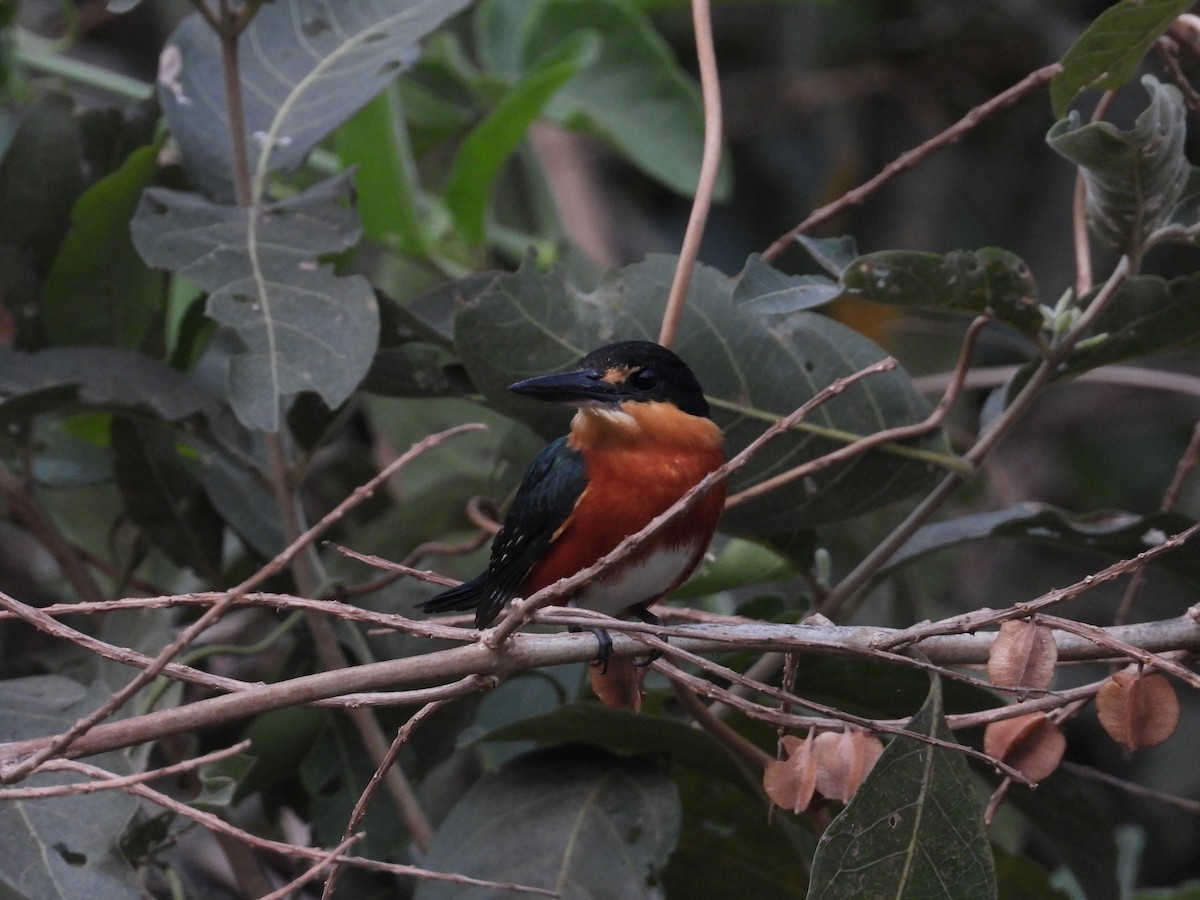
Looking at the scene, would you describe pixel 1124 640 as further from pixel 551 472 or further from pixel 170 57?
pixel 170 57

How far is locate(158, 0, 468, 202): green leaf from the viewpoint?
99.2 inches

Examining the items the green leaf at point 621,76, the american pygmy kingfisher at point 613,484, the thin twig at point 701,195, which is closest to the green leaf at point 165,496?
the american pygmy kingfisher at point 613,484

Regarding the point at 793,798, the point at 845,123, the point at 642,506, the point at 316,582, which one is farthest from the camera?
the point at 845,123

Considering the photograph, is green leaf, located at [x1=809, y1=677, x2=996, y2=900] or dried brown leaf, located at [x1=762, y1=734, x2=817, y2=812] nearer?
green leaf, located at [x1=809, y1=677, x2=996, y2=900]

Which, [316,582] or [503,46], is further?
[503,46]

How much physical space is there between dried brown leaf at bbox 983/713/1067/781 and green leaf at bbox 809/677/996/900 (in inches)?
6.0

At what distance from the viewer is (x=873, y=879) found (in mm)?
1640

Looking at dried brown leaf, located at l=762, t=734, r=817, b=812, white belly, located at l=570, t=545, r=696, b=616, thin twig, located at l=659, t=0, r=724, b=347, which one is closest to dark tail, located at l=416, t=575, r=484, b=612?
white belly, located at l=570, t=545, r=696, b=616

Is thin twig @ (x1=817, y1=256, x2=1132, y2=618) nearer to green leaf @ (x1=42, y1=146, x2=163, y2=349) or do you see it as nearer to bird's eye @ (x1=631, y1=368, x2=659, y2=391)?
bird's eye @ (x1=631, y1=368, x2=659, y2=391)

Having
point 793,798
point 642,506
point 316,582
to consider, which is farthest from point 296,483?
point 793,798

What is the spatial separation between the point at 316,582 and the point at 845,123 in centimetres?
416

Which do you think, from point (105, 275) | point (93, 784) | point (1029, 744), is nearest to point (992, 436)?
point (1029, 744)

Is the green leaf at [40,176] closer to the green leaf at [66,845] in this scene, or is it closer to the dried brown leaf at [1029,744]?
the green leaf at [66,845]

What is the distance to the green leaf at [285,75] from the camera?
252cm
